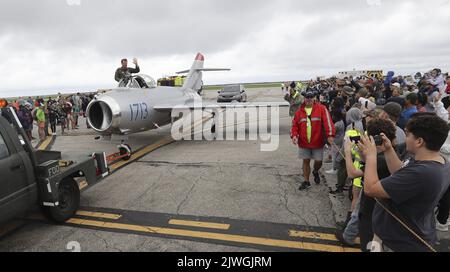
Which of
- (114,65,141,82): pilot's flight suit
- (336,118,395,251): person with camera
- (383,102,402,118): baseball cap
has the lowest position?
(336,118,395,251): person with camera

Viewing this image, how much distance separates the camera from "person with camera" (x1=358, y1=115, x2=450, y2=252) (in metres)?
2.20

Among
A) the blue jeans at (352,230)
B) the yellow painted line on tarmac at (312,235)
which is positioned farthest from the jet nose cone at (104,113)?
the blue jeans at (352,230)

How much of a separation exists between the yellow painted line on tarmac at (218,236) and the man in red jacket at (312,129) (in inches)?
83.0

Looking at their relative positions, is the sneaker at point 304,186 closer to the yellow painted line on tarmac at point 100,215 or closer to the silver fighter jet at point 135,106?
the yellow painted line on tarmac at point 100,215

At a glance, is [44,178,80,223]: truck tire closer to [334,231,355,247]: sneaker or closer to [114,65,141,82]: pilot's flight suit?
[334,231,355,247]: sneaker

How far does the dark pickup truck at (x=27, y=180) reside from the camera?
4.05 m

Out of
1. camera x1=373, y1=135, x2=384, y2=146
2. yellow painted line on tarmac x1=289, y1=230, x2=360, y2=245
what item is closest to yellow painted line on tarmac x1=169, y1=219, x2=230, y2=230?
yellow painted line on tarmac x1=289, y1=230, x2=360, y2=245

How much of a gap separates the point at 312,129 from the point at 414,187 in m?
3.60

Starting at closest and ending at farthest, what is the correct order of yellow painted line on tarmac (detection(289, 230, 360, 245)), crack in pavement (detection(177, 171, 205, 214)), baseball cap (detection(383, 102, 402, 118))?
yellow painted line on tarmac (detection(289, 230, 360, 245)) → baseball cap (detection(383, 102, 402, 118)) → crack in pavement (detection(177, 171, 205, 214))
